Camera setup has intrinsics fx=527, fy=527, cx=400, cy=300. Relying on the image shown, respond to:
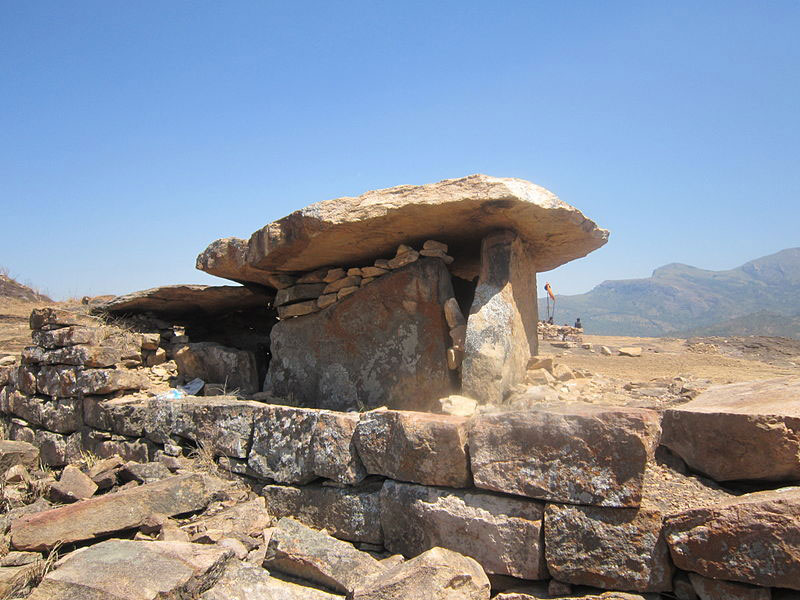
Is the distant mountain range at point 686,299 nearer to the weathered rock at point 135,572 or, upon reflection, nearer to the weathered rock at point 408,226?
the weathered rock at point 408,226

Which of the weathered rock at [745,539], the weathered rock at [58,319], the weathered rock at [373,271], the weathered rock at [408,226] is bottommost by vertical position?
the weathered rock at [745,539]

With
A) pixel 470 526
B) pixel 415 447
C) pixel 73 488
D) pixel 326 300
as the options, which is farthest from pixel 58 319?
pixel 470 526

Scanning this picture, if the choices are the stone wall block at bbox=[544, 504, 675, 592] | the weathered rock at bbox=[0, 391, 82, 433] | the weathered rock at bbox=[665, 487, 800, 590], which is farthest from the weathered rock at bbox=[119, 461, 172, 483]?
the weathered rock at bbox=[665, 487, 800, 590]

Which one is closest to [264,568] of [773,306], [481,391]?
[481,391]

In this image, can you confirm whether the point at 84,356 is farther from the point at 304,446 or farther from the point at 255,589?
the point at 255,589

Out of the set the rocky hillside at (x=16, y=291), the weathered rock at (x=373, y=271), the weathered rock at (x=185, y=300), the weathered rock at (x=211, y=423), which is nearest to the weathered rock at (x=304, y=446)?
the weathered rock at (x=211, y=423)

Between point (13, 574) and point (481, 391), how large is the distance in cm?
277

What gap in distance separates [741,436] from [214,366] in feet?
14.8

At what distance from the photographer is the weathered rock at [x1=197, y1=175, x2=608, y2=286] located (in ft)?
12.3

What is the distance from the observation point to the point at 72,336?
4867 mm

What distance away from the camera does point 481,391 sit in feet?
11.9

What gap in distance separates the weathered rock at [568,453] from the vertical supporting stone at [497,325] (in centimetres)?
99

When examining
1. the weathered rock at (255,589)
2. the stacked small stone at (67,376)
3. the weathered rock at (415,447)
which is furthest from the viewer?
the stacked small stone at (67,376)

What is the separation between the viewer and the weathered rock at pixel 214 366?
5.28 meters
